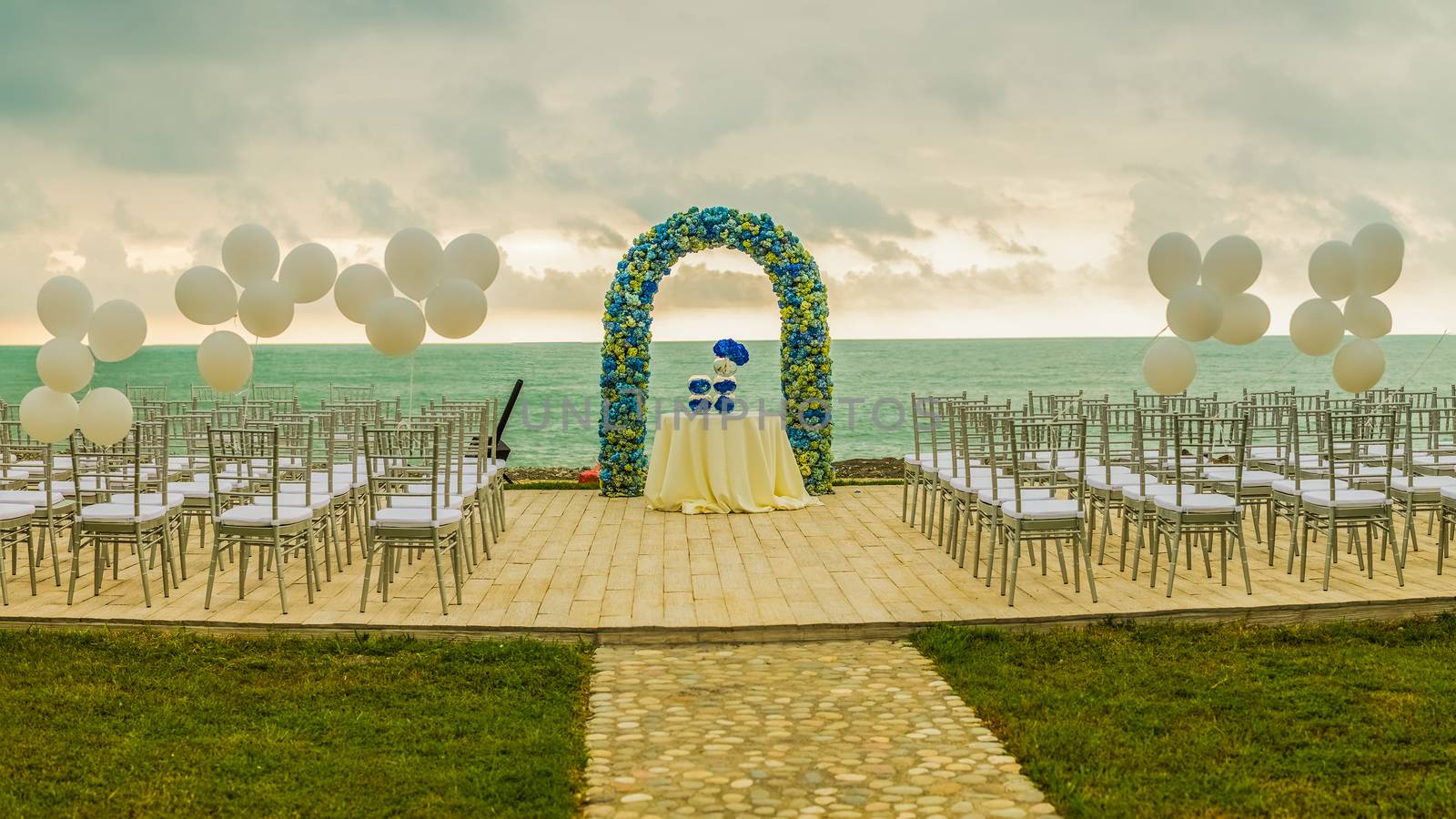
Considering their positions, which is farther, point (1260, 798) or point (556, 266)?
point (556, 266)

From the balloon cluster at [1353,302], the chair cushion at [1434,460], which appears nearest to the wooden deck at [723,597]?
the chair cushion at [1434,460]

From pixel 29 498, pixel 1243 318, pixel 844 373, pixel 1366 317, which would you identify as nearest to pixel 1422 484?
pixel 1366 317

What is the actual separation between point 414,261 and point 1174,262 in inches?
177

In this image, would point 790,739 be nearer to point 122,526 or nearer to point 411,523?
point 411,523

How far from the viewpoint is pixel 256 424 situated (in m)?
7.66

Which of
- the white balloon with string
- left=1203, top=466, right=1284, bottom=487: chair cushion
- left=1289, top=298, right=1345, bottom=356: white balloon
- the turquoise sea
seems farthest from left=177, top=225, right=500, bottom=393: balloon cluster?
the turquoise sea

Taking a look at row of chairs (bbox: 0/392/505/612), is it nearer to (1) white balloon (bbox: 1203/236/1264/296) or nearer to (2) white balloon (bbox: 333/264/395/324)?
(2) white balloon (bbox: 333/264/395/324)

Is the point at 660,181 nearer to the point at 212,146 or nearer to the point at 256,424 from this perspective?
the point at 212,146

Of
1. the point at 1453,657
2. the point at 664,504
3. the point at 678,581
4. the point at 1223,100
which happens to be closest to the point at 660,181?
the point at 1223,100

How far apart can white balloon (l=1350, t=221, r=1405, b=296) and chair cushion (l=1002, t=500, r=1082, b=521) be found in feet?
7.25

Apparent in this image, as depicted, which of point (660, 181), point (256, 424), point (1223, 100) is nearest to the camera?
point (256, 424)

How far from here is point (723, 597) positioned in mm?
6355

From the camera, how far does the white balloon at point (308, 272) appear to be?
6.66m

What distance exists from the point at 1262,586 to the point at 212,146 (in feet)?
45.0
